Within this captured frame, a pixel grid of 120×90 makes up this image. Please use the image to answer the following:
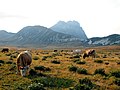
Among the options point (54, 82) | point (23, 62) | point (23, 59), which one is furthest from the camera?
point (23, 59)

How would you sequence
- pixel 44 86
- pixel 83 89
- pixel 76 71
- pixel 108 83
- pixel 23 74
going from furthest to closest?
pixel 76 71 → pixel 23 74 → pixel 108 83 → pixel 44 86 → pixel 83 89

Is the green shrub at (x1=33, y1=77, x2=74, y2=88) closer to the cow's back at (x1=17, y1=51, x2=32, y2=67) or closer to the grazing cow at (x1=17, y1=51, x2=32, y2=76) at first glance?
the grazing cow at (x1=17, y1=51, x2=32, y2=76)

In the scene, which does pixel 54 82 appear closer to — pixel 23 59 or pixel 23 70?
pixel 23 70

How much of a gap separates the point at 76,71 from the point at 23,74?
5.84 m

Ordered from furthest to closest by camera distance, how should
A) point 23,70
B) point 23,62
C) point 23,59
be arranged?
1. point 23,59
2. point 23,62
3. point 23,70

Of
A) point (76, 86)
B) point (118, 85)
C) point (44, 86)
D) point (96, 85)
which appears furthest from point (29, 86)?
point (118, 85)

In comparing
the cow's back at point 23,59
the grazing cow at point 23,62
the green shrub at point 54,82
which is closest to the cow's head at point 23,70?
the grazing cow at point 23,62

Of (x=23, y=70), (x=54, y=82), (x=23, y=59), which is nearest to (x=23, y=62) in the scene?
(x=23, y=59)

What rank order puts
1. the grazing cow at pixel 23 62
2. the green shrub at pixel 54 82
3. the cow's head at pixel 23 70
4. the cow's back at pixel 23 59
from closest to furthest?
the green shrub at pixel 54 82 → the cow's head at pixel 23 70 → the grazing cow at pixel 23 62 → the cow's back at pixel 23 59

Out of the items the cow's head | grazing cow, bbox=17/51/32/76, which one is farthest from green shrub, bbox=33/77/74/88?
grazing cow, bbox=17/51/32/76

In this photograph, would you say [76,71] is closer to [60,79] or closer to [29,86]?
[60,79]

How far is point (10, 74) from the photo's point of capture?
25.6 metres

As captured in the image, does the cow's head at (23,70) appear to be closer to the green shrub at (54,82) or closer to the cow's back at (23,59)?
the cow's back at (23,59)

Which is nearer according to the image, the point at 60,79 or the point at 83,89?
the point at 83,89
